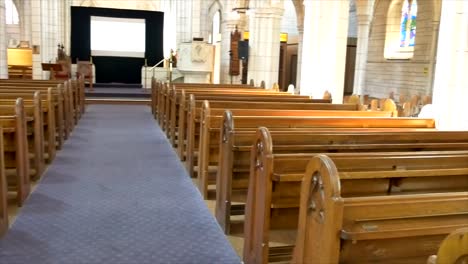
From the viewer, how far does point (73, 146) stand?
247 inches

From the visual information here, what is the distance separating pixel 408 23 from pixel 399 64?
1.28 m

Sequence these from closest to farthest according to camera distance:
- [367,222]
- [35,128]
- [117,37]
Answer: [367,222] → [35,128] → [117,37]

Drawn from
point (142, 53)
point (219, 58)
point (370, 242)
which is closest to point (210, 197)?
point (370, 242)

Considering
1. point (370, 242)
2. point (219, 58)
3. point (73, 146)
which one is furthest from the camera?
point (219, 58)

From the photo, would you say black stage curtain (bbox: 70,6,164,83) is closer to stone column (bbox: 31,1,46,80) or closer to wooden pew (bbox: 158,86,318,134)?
stone column (bbox: 31,1,46,80)

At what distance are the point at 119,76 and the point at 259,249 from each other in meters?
16.6

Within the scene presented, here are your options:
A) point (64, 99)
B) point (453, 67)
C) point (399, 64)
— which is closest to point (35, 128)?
point (64, 99)

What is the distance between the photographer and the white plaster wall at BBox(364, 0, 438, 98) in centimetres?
1295

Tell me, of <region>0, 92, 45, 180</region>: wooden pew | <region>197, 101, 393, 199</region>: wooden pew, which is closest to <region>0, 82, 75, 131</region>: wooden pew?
<region>0, 92, 45, 180</region>: wooden pew

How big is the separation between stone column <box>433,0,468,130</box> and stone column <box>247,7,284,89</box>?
250 inches

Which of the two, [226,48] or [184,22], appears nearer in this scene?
A: [184,22]

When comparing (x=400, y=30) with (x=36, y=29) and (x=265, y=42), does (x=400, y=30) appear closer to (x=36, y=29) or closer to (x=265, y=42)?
(x=265, y=42)

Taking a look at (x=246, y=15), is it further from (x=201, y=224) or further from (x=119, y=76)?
(x=201, y=224)

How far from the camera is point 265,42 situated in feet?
33.6
